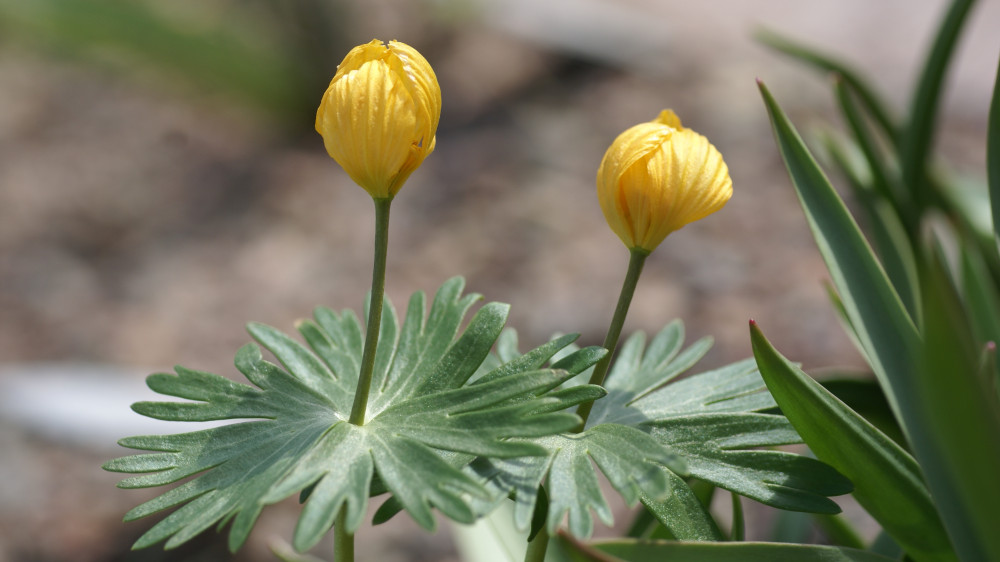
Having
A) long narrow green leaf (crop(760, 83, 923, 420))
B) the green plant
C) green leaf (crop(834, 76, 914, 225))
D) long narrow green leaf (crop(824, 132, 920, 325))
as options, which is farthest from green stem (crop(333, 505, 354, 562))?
green leaf (crop(834, 76, 914, 225))

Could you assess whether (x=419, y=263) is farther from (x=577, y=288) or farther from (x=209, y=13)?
(x=209, y=13)

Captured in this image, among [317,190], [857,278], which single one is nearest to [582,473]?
[857,278]

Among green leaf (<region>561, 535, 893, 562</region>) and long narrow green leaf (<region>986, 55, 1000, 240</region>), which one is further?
long narrow green leaf (<region>986, 55, 1000, 240</region>)

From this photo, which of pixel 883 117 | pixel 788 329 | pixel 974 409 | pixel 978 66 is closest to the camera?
pixel 974 409

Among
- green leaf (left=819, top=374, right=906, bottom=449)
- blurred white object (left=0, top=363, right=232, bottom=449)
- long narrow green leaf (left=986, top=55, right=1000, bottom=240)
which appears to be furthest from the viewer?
blurred white object (left=0, top=363, right=232, bottom=449)

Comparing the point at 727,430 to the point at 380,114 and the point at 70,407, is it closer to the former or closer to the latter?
the point at 380,114

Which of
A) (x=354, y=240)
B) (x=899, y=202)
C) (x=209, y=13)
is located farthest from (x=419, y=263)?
(x=899, y=202)

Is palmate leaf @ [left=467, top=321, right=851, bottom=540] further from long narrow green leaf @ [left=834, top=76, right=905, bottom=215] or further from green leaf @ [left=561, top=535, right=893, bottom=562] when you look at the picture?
long narrow green leaf @ [left=834, top=76, right=905, bottom=215]
